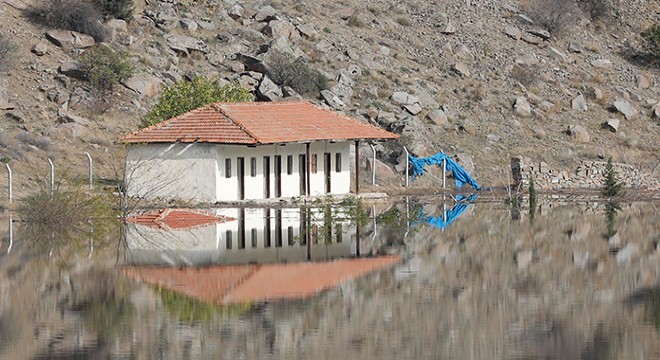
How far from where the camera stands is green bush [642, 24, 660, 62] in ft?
276

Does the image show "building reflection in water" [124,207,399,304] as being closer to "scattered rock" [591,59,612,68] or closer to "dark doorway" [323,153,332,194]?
"dark doorway" [323,153,332,194]

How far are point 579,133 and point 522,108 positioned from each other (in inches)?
128

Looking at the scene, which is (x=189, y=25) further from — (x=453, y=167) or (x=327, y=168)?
(x=327, y=168)

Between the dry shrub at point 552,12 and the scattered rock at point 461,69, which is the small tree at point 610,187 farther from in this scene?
the dry shrub at point 552,12

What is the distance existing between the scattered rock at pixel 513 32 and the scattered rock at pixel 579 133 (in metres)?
12.4

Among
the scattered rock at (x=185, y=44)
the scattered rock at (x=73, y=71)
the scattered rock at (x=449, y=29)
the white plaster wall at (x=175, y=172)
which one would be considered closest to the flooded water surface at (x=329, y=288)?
the white plaster wall at (x=175, y=172)

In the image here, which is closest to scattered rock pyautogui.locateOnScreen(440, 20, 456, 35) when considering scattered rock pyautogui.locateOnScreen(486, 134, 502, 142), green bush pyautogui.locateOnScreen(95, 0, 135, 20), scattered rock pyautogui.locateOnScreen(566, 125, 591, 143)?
scattered rock pyautogui.locateOnScreen(566, 125, 591, 143)

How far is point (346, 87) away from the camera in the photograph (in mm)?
69250

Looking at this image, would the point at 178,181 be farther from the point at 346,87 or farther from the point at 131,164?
the point at 346,87

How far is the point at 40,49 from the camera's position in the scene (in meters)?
65.6

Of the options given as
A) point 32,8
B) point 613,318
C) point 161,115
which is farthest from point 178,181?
point 613,318

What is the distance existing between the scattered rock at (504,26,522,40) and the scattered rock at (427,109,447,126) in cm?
1520

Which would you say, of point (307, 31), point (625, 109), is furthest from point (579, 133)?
point (307, 31)

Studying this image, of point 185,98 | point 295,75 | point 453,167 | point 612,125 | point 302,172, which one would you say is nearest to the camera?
point 302,172
